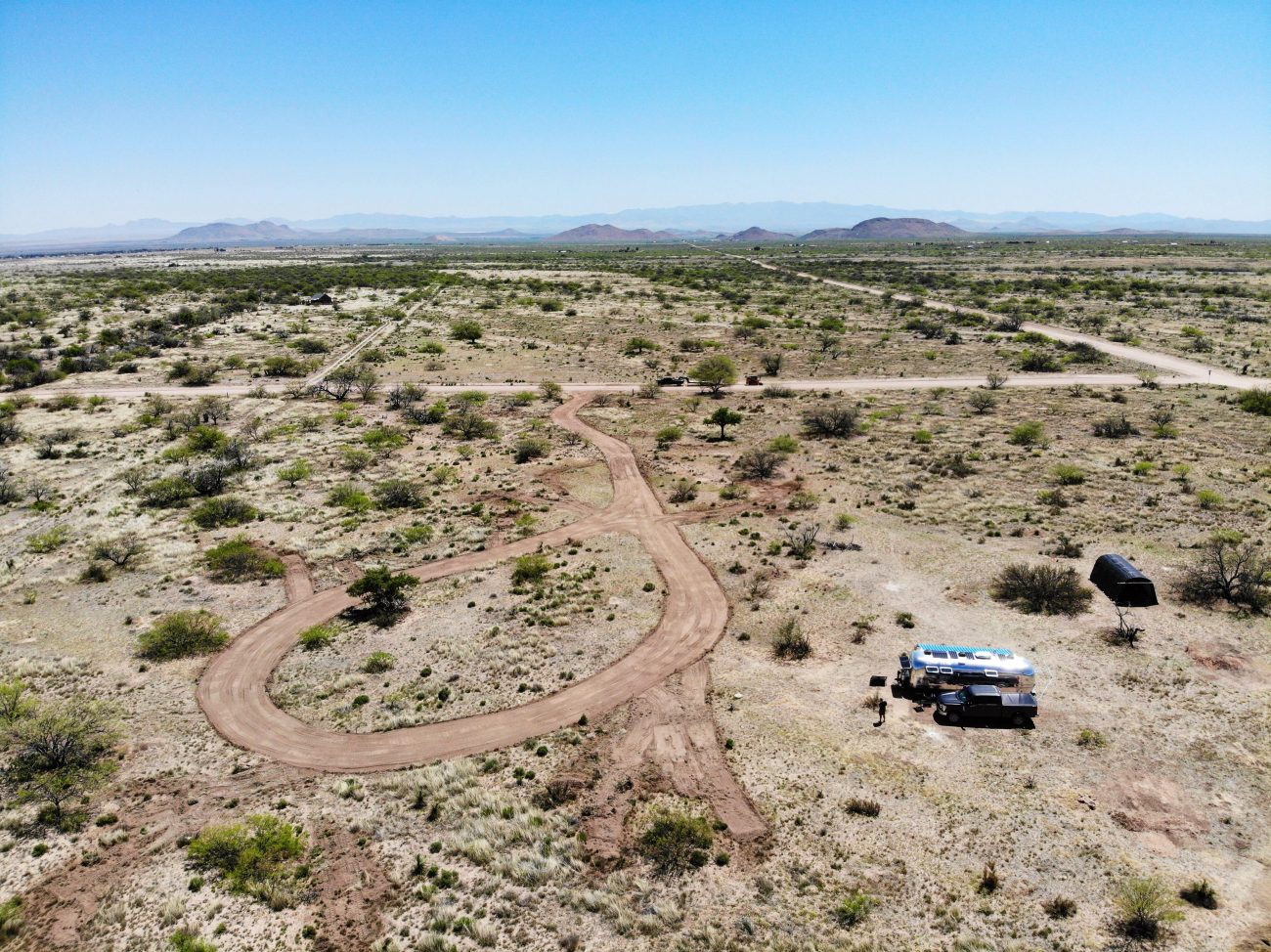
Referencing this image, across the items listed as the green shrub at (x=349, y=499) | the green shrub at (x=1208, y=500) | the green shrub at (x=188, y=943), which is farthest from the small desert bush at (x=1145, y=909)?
the green shrub at (x=349, y=499)

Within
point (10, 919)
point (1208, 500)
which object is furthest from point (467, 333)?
point (10, 919)

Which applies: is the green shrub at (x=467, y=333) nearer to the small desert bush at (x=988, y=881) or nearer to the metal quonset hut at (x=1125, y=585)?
the metal quonset hut at (x=1125, y=585)

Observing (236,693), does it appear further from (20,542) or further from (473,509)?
(20,542)

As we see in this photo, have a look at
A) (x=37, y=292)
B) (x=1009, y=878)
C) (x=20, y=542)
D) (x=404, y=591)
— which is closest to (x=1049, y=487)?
(x=1009, y=878)

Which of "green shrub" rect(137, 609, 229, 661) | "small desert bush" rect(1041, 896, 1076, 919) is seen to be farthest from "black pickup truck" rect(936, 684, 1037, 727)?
"green shrub" rect(137, 609, 229, 661)

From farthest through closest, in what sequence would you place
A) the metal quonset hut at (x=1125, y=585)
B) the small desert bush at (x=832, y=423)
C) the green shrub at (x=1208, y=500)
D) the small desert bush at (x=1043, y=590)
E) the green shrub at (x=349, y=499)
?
Answer: the small desert bush at (x=832, y=423) < the green shrub at (x=349, y=499) < the green shrub at (x=1208, y=500) < the small desert bush at (x=1043, y=590) < the metal quonset hut at (x=1125, y=585)

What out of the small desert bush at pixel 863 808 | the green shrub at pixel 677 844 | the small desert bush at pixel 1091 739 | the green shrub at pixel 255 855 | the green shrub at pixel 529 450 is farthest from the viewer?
the green shrub at pixel 529 450
